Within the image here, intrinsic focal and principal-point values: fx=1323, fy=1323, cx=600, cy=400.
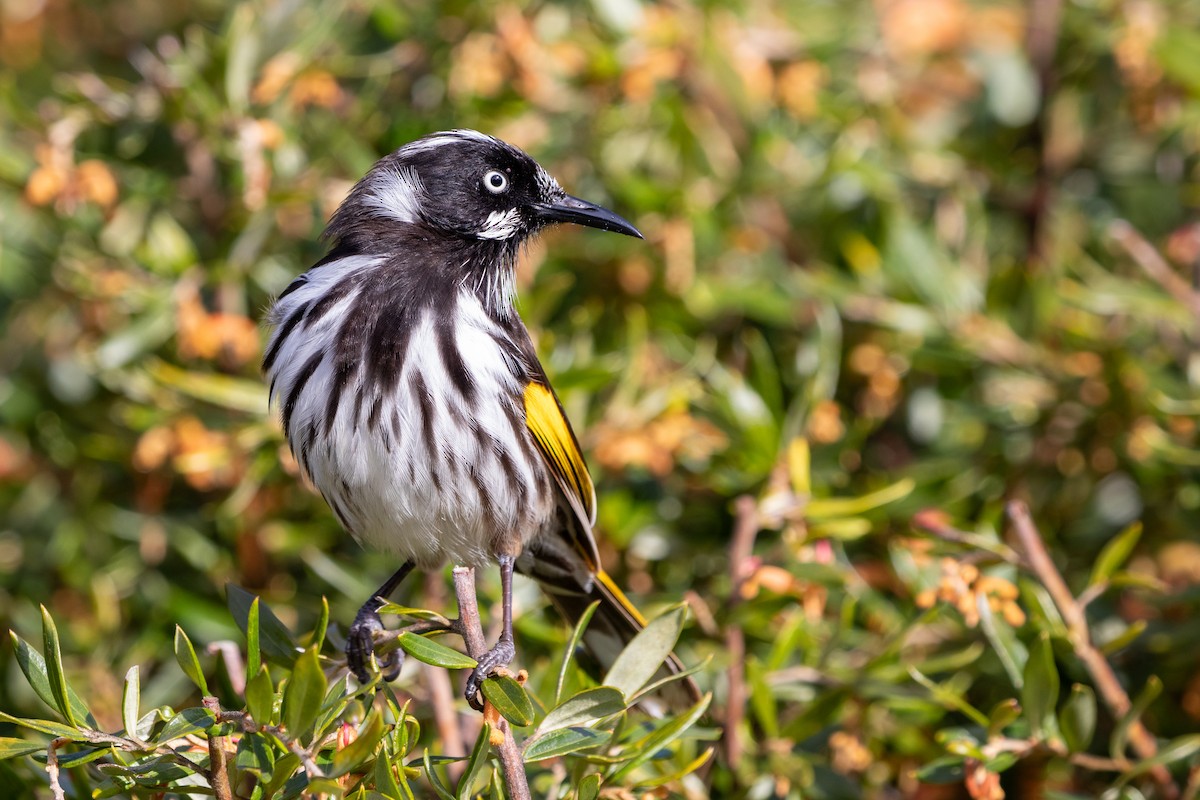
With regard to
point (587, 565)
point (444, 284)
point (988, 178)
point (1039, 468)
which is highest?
point (444, 284)

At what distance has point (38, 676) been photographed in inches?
89.3

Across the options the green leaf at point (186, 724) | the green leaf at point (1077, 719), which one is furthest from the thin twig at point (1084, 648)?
the green leaf at point (186, 724)

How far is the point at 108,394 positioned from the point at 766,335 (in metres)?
2.19

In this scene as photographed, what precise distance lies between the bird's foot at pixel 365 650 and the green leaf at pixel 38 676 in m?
0.69

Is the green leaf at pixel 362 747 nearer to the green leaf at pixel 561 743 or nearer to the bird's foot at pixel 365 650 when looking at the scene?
the green leaf at pixel 561 743

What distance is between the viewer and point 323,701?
2205mm

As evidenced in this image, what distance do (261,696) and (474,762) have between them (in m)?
0.37

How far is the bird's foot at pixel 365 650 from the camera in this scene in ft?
9.81

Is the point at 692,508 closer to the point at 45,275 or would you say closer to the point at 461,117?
the point at 461,117

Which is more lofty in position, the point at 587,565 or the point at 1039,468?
the point at 587,565

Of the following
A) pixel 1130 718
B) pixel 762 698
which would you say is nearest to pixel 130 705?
pixel 762 698

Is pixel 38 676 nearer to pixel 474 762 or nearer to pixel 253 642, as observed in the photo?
pixel 253 642

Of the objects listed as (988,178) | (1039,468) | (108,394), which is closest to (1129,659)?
(1039,468)

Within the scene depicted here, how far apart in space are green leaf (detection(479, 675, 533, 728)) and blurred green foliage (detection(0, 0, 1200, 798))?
3.15ft
